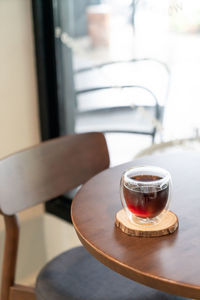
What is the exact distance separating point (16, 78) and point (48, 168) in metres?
0.80

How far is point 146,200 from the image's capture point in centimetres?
103

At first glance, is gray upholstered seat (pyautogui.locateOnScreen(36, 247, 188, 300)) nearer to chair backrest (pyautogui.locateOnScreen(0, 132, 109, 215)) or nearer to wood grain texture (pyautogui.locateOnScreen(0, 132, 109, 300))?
wood grain texture (pyautogui.locateOnScreen(0, 132, 109, 300))

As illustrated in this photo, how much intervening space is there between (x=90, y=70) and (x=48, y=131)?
38cm

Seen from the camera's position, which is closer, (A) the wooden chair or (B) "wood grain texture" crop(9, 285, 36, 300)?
(A) the wooden chair

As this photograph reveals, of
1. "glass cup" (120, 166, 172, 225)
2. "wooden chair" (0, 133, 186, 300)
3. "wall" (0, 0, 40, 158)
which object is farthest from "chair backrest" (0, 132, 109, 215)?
"wall" (0, 0, 40, 158)

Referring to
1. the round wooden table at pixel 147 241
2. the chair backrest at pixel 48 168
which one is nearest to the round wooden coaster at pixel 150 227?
the round wooden table at pixel 147 241

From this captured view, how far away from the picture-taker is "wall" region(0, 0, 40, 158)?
2.16 metres

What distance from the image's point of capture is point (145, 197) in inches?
40.3

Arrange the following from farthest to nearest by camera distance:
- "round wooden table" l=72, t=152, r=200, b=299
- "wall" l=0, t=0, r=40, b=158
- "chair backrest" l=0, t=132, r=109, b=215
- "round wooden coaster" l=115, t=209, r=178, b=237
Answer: "wall" l=0, t=0, r=40, b=158
"chair backrest" l=0, t=132, r=109, b=215
"round wooden coaster" l=115, t=209, r=178, b=237
"round wooden table" l=72, t=152, r=200, b=299

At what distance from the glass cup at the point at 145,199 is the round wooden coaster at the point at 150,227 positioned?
15mm

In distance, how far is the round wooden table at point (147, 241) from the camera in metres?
0.88

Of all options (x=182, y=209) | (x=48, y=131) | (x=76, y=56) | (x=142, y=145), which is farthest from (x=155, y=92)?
(x=182, y=209)

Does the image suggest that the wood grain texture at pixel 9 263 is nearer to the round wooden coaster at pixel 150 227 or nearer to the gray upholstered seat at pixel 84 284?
the gray upholstered seat at pixel 84 284

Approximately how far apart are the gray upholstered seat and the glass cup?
0.33 m
